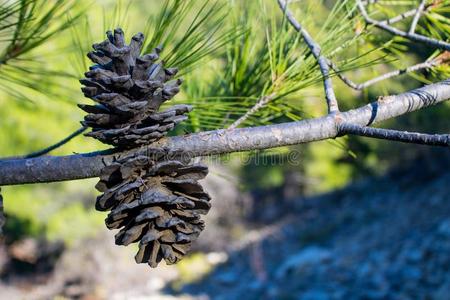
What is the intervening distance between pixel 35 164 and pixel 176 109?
24 centimetres

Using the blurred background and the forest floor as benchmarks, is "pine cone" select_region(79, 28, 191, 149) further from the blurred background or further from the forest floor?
the forest floor

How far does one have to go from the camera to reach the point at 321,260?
7.49 m

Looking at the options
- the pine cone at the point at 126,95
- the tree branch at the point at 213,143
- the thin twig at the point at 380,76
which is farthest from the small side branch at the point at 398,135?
the pine cone at the point at 126,95

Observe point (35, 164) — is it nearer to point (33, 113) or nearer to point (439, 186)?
point (33, 113)

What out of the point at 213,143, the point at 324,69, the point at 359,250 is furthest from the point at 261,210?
the point at 213,143

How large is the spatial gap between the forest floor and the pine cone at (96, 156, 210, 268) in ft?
13.6

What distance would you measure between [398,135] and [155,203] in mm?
381

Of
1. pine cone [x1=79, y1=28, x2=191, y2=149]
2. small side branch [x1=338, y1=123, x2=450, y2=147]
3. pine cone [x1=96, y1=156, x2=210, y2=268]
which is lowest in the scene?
pine cone [x1=96, y1=156, x2=210, y2=268]

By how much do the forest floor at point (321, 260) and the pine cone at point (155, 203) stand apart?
4.15 meters

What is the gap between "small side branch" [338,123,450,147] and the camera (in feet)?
2.48

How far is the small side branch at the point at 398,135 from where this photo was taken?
755 mm

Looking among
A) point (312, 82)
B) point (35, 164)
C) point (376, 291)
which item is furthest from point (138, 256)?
point (376, 291)

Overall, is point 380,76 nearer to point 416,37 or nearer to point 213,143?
point 416,37

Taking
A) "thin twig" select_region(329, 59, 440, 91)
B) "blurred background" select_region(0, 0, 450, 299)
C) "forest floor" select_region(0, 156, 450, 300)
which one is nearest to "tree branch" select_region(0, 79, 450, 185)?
"thin twig" select_region(329, 59, 440, 91)
